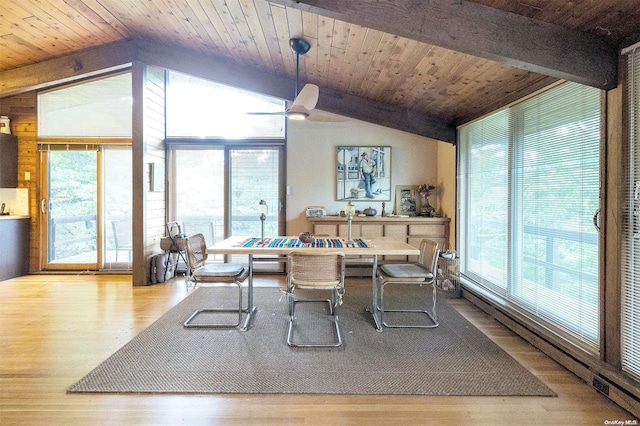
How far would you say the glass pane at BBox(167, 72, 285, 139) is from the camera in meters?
5.12

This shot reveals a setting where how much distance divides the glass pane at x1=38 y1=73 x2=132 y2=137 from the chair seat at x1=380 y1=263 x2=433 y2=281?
15.4ft

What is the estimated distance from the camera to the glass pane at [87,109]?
4918 millimetres

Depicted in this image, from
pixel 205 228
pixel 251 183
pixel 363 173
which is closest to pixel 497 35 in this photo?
pixel 363 173

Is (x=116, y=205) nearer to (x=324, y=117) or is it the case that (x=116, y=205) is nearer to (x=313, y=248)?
(x=324, y=117)

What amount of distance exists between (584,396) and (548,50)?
223cm

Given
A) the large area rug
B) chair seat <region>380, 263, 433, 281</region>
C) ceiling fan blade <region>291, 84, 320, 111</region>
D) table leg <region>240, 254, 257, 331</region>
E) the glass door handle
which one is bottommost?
the large area rug

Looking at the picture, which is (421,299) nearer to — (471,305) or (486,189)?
(471,305)

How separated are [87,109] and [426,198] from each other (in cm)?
565

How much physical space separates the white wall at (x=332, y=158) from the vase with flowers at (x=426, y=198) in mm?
202

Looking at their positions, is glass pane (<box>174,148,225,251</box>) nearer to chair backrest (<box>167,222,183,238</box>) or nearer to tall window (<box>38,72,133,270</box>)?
chair backrest (<box>167,222,183,238</box>)

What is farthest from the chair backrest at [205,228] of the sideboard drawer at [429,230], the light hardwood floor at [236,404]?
the sideboard drawer at [429,230]

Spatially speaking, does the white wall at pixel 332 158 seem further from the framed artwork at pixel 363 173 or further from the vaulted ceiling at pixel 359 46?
the vaulted ceiling at pixel 359 46

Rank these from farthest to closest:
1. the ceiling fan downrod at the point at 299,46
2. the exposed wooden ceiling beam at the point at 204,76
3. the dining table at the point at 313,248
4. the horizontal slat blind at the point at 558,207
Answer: the exposed wooden ceiling beam at the point at 204,76 < the ceiling fan downrod at the point at 299,46 < the dining table at the point at 313,248 < the horizontal slat blind at the point at 558,207

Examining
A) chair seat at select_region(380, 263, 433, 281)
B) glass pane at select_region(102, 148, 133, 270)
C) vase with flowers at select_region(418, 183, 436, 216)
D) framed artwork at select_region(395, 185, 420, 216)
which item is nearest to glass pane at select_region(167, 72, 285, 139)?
glass pane at select_region(102, 148, 133, 270)
